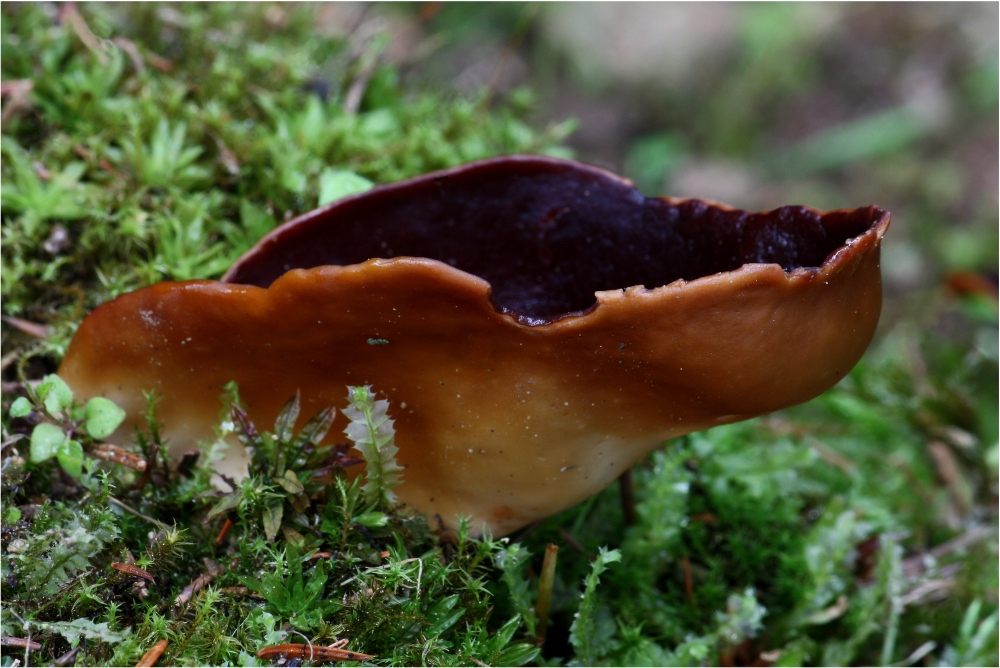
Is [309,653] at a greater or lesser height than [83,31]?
lesser

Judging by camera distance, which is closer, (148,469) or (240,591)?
(240,591)

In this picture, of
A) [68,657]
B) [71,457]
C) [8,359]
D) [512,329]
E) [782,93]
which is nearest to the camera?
[512,329]

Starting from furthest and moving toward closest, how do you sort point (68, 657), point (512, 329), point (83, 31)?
point (83, 31), point (68, 657), point (512, 329)

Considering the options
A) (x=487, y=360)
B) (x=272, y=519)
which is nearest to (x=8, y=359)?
(x=272, y=519)

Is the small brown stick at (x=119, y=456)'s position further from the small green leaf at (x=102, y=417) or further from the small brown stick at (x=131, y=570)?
the small brown stick at (x=131, y=570)

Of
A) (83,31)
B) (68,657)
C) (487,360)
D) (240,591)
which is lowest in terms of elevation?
(68,657)

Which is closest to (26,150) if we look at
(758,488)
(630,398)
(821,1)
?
(630,398)

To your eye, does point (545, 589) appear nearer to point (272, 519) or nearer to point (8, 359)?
point (272, 519)
